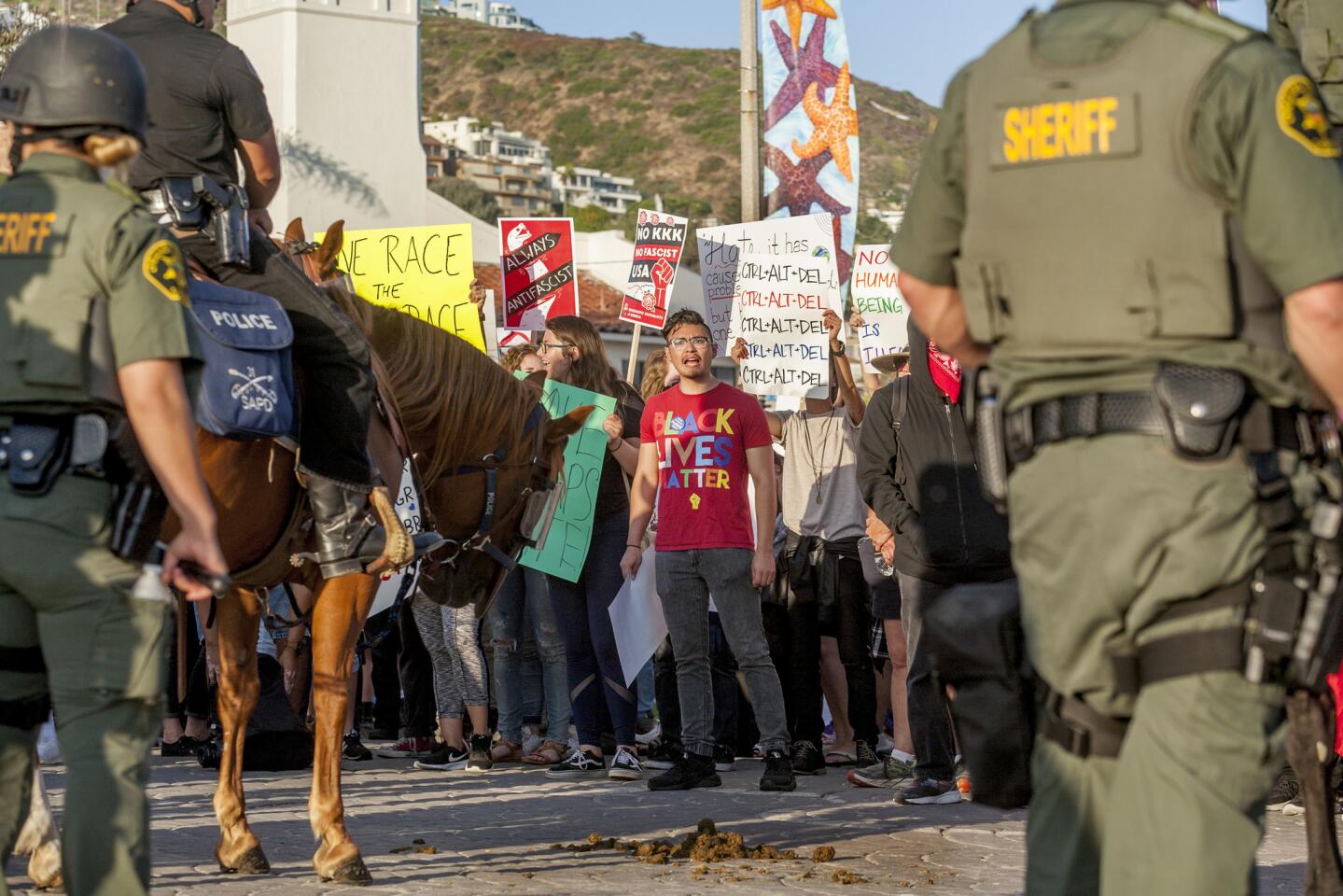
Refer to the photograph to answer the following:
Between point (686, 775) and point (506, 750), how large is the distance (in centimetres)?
204

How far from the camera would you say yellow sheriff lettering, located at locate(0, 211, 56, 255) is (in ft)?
12.9

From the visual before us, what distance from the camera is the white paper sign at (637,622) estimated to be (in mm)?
10430

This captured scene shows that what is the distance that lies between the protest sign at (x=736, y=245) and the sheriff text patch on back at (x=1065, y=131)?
9716 mm

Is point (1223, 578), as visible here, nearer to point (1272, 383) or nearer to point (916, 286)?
point (1272, 383)

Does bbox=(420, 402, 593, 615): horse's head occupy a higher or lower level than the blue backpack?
lower

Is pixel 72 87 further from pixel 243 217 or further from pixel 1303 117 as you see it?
pixel 1303 117

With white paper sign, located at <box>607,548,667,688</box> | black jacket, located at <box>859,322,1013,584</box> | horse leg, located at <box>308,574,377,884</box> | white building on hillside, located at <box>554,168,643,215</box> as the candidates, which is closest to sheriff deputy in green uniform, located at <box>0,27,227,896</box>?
horse leg, located at <box>308,574,377,884</box>

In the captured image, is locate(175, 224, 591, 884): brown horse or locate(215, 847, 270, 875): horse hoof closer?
locate(175, 224, 591, 884): brown horse

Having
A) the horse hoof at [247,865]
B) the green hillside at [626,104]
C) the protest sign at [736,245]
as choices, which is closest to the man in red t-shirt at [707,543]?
the horse hoof at [247,865]

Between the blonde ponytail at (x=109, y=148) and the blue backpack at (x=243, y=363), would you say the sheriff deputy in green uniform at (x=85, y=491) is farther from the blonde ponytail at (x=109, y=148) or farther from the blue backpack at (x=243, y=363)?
the blue backpack at (x=243, y=363)

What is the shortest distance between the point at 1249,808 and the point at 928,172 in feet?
4.62

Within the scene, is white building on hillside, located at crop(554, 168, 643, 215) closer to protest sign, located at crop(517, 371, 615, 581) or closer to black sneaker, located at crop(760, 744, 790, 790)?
protest sign, located at crop(517, 371, 615, 581)

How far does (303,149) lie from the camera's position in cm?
4350

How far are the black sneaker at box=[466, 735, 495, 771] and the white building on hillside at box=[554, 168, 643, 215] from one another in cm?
11115
